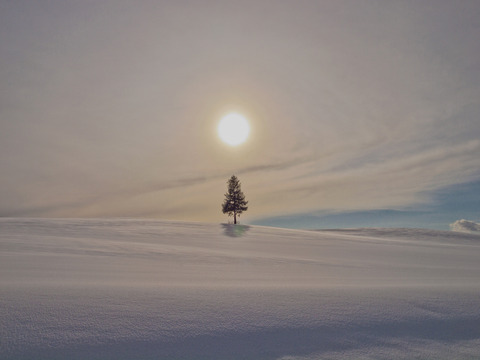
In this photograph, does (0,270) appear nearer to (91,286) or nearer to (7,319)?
(91,286)

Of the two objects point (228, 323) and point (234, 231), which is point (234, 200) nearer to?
point (234, 231)

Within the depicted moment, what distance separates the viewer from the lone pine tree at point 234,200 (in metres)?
38.2

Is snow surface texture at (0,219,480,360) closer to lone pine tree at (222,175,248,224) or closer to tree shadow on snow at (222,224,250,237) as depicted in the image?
tree shadow on snow at (222,224,250,237)

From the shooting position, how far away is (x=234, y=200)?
38406mm

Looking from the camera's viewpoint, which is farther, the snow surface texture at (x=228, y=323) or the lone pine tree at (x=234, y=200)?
the lone pine tree at (x=234, y=200)

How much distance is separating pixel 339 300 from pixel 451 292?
1.77 m

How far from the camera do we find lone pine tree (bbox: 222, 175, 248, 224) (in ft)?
125

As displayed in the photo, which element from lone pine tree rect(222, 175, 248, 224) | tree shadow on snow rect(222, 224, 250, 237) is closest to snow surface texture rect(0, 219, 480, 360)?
tree shadow on snow rect(222, 224, 250, 237)

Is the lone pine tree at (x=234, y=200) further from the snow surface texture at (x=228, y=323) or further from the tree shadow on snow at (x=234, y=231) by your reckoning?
the snow surface texture at (x=228, y=323)

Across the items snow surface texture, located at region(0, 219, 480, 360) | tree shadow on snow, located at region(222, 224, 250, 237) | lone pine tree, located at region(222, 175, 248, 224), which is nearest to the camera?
A: snow surface texture, located at region(0, 219, 480, 360)

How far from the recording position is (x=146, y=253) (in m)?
8.42

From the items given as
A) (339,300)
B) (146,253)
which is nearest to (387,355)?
(339,300)

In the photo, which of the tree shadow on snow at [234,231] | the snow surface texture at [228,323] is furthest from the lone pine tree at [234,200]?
the snow surface texture at [228,323]

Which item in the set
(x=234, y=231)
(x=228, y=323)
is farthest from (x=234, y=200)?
(x=228, y=323)
